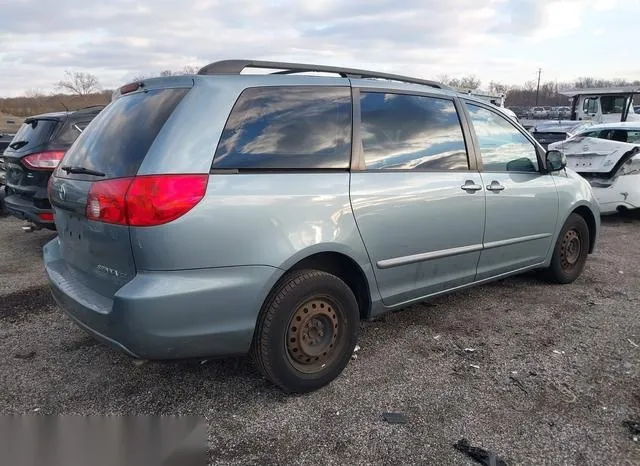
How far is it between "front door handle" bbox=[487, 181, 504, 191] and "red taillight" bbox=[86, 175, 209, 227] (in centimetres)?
231

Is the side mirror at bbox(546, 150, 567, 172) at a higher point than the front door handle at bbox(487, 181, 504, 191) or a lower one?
higher

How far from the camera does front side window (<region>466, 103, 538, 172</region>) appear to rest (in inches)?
163

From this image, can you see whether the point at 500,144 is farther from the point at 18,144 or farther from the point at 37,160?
the point at 18,144

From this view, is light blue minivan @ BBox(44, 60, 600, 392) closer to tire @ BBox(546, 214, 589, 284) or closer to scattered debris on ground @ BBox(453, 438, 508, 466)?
scattered debris on ground @ BBox(453, 438, 508, 466)

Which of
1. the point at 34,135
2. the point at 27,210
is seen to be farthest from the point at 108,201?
the point at 34,135

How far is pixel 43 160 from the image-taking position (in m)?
5.93

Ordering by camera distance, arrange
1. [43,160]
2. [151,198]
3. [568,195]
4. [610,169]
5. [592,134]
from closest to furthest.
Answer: [151,198] < [568,195] < [43,160] < [610,169] < [592,134]

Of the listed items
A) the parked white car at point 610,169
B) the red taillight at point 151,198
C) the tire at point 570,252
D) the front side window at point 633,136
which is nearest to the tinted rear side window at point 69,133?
the red taillight at point 151,198

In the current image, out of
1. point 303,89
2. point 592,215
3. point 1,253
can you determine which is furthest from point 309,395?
point 1,253

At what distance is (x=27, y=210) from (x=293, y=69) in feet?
13.3

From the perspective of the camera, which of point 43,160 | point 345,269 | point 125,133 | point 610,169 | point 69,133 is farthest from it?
point 610,169

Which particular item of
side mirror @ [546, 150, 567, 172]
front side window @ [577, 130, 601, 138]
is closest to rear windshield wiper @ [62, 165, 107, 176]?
side mirror @ [546, 150, 567, 172]

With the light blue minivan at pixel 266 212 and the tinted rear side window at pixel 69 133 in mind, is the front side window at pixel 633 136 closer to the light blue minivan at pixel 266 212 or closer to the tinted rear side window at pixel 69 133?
the light blue minivan at pixel 266 212

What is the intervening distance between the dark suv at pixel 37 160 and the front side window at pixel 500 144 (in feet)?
14.4
